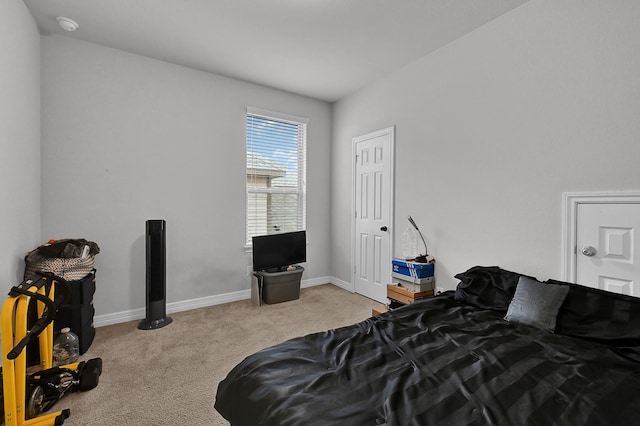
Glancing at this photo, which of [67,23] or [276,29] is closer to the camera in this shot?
[67,23]

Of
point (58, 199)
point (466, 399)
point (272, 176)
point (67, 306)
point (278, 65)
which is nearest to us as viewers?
point (466, 399)

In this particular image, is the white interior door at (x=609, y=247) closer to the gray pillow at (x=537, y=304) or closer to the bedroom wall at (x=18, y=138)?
the gray pillow at (x=537, y=304)

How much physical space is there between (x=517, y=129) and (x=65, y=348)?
407 centimetres

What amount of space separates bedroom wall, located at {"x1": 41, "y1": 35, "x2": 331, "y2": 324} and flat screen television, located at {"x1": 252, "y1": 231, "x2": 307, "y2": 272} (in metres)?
0.38

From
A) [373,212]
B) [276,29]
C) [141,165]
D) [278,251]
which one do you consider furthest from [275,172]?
[276,29]

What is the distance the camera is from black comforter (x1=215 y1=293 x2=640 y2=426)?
103cm

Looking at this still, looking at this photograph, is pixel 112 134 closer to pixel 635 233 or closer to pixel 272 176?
pixel 272 176

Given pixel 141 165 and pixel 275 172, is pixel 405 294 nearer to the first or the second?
pixel 275 172

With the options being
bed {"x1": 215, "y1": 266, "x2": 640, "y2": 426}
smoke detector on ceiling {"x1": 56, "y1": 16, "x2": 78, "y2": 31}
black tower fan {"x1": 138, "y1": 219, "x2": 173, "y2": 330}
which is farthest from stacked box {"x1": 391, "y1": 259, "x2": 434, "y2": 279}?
smoke detector on ceiling {"x1": 56, "y1": 16, "x2": 78, "y2": 31}

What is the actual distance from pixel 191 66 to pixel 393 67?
2.43 m

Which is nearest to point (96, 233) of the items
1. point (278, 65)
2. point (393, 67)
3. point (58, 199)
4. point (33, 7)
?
point (58, 199)

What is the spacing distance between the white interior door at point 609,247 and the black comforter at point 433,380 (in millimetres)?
614

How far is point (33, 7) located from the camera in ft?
8.24

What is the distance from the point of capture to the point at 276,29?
2.79 metres
